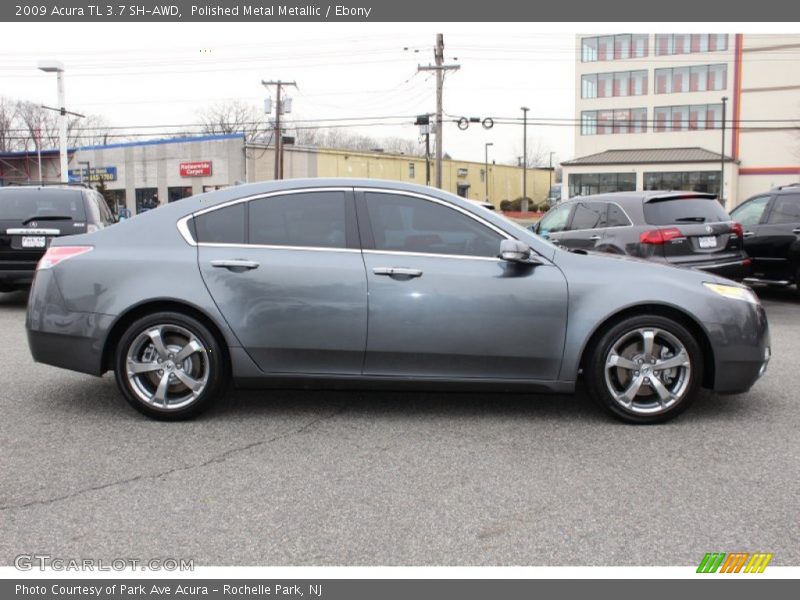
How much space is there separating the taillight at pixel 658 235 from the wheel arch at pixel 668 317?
13.1 ft

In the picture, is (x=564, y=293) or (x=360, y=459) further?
(x=564, y=293)

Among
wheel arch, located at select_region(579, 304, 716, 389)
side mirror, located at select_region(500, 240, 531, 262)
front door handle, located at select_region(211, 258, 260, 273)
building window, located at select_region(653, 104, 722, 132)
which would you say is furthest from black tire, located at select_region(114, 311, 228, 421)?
building window, located at select_region(653, 104, 722, 132)

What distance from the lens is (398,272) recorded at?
15.6ft

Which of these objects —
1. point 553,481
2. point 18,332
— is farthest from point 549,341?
point 18,332

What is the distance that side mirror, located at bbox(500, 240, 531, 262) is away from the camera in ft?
15.5

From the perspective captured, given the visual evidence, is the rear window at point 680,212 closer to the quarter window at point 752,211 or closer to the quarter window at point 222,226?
the quarter window at point 752,211

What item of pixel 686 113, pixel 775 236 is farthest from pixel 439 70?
pixel 686 113

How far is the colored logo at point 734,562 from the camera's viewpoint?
9.85 feet

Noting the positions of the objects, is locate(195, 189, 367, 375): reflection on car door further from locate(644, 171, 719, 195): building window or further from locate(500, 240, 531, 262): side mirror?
locate(644, 171, 719, 195): building window

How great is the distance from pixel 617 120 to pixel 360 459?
70.0m

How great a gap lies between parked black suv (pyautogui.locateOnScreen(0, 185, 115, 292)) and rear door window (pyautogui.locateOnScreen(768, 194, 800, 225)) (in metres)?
9.63

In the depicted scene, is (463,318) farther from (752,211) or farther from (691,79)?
(691,79)

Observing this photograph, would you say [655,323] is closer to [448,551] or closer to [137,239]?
[448,551]

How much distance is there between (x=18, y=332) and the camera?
848 cm
